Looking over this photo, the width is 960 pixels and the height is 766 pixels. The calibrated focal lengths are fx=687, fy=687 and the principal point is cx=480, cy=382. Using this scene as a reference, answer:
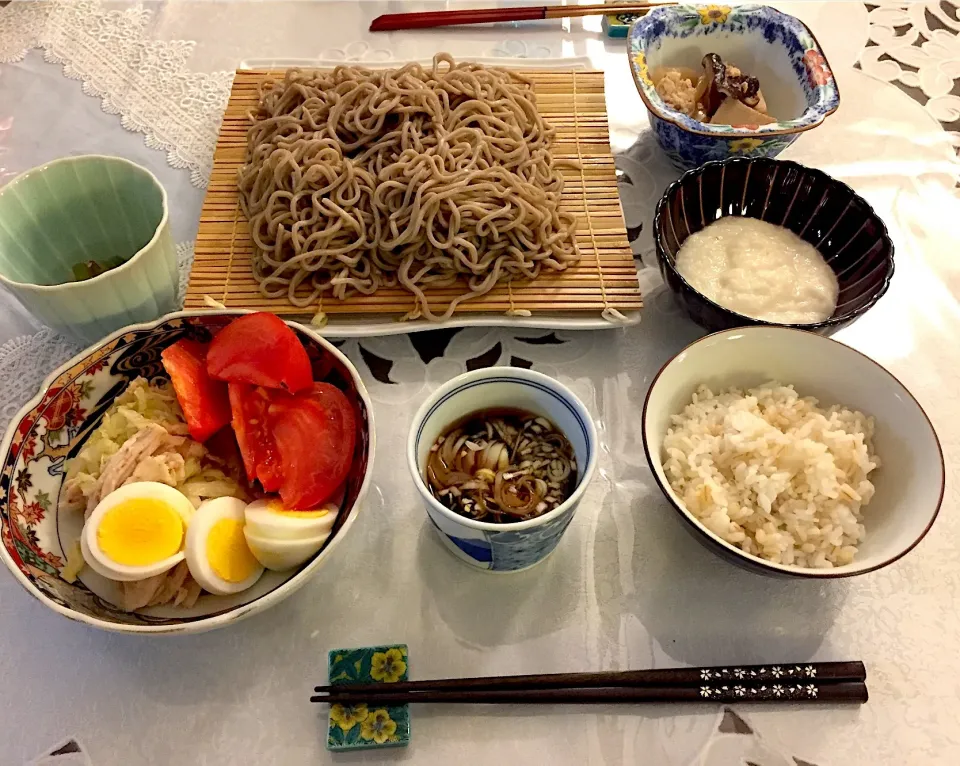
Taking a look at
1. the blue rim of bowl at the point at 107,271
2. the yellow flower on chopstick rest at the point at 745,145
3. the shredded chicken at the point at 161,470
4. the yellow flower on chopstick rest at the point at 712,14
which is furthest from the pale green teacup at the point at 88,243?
the yellow flower on chopstick rest at the point at 712,14

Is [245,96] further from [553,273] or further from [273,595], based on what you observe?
[273,595]

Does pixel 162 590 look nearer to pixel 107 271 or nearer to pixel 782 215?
pixel 107 271

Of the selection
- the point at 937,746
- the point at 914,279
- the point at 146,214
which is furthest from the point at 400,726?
the point at 914,279

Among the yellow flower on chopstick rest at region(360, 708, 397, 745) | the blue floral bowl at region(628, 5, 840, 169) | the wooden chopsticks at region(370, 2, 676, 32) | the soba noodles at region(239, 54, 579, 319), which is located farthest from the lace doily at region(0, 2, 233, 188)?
the yellow flower on chopstick rest at region(360, 708, 397, 745)

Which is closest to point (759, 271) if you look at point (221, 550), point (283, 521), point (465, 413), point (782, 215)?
point (782, 215)

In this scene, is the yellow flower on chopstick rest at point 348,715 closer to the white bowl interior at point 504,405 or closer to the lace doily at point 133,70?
the white bowl interior at point 504,405

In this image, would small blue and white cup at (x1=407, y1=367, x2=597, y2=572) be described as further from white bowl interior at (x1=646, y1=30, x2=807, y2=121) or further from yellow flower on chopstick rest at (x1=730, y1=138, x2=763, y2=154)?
white bowl interior at (x1=646, y1=30, x2=807, y2=121)
